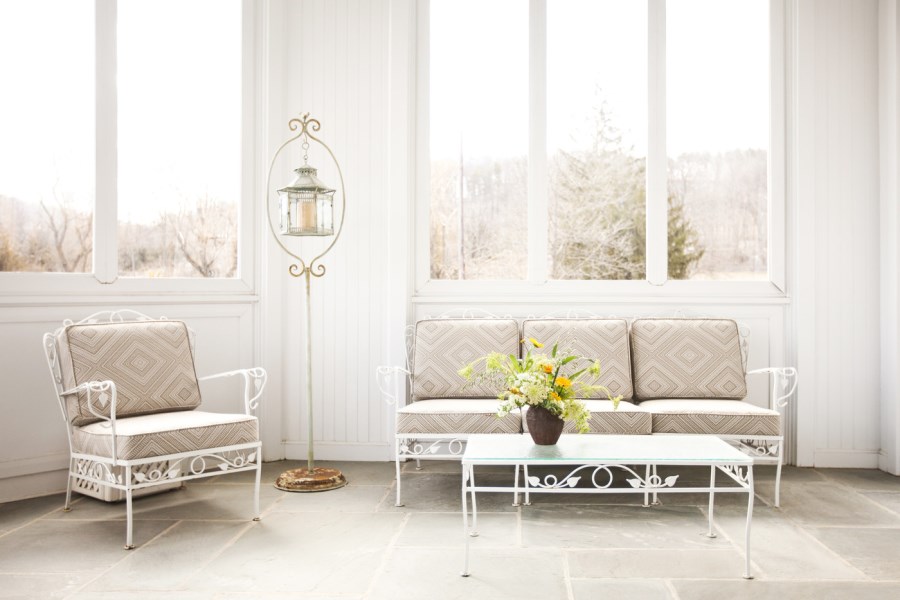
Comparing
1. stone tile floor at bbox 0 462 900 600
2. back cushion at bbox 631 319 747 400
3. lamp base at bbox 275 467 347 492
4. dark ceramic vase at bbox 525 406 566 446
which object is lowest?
stone tile floor at bbox 0 462 900 600

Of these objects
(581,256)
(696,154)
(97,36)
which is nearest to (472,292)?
(581,256)

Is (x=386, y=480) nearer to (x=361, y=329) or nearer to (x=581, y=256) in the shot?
(x=361, y=329)

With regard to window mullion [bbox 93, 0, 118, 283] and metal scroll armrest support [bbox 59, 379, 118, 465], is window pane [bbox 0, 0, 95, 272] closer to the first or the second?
window mullion [bbox 93, 0, 118, 283]

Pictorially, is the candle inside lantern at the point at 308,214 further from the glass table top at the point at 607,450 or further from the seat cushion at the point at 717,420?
the seat cushion at the point at 717,420

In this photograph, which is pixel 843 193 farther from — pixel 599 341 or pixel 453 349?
pixel 453 349

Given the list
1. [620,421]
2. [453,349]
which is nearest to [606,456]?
[620,421]

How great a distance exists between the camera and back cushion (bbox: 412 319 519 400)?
4367 millimetres

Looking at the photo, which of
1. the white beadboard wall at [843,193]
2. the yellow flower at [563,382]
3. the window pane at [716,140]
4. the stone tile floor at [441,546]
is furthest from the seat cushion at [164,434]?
the white beadboard wall at [843,193]

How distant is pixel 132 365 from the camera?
3758 millimetres

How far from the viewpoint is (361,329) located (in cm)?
479

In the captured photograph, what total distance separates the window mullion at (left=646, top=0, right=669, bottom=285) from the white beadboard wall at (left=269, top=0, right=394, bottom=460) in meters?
1.71

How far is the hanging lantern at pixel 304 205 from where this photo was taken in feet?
13.4

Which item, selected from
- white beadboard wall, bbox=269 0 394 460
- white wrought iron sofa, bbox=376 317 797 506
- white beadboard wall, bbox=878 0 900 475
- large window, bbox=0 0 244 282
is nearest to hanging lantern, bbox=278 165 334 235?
white beadboard wall, bbox=269 0 394 460

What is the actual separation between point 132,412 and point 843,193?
4.31 meters
